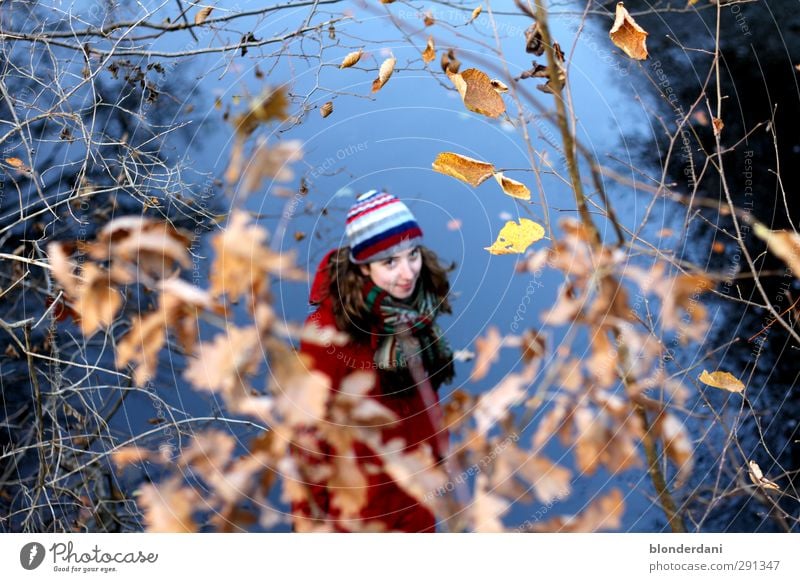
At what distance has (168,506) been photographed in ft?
3.99

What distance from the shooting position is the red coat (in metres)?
1.16

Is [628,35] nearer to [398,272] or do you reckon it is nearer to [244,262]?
[398,272]

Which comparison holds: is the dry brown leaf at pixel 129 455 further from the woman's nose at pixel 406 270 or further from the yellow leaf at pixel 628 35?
the yellow leaf at pixel 628 35

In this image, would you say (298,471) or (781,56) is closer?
(298,471)

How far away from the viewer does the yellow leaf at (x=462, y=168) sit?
1182 millimetres

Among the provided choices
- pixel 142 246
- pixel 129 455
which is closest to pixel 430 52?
pixel 142 246

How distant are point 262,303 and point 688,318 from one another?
66cm

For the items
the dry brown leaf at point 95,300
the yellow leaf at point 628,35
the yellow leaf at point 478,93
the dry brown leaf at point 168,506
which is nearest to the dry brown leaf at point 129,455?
the dry brown leaf at point 168,506

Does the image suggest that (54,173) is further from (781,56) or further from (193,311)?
(781,56)

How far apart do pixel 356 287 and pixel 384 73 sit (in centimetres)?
34

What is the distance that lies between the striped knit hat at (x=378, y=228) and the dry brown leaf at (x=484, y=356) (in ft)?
0.58

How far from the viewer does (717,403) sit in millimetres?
1259

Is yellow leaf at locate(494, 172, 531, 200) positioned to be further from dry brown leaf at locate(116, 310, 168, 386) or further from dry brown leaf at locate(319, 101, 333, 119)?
dry brown leaf at locate(116, 310, 168, 386)
